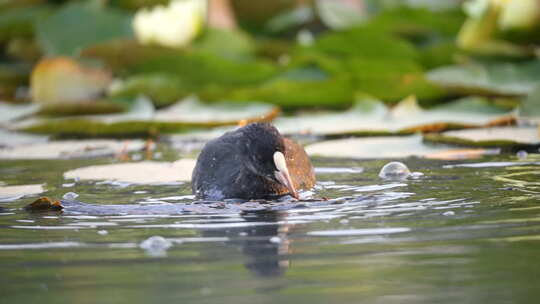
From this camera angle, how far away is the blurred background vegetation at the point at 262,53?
741cm

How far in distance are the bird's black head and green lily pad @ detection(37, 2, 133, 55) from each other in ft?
15.5

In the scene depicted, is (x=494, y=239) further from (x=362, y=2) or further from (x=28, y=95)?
(x=362, y=2)

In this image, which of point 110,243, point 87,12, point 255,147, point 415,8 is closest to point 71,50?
point 87,12

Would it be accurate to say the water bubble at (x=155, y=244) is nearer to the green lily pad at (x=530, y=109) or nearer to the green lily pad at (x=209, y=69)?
the green lily pad at (x=530, y=109)

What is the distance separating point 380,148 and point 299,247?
2571 millimetres

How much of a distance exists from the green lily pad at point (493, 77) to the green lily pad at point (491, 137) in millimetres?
1300

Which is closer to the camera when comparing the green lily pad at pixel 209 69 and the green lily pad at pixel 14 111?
the green lily pad at pixel 14 111

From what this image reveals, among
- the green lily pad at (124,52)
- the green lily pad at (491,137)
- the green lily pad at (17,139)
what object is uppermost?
the green lily pad at (124,52)

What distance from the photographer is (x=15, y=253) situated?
306 cm

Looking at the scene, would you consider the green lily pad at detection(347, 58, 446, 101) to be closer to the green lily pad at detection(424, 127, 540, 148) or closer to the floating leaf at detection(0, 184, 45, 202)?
the green lily pad at detection(424, 127, 540, 148)

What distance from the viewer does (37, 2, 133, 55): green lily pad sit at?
884 centimetres

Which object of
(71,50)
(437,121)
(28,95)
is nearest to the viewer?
(437,121)

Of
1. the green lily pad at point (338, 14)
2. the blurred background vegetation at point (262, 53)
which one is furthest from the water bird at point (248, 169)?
the green lily pad at point (338, 14)

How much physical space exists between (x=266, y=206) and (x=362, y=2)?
6.98 metres
